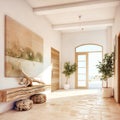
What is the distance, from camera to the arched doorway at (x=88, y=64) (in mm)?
10586

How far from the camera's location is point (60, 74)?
424 inches

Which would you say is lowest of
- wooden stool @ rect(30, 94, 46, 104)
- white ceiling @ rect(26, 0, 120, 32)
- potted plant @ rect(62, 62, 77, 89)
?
wooden stool @ rect(30, 94, 46, 104)

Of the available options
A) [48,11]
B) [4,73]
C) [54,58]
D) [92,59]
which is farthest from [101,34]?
[4,73]

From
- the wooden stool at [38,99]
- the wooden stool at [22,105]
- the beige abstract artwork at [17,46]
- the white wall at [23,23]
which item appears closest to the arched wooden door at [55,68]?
the white wall at [23,23]

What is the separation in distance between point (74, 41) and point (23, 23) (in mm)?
5789

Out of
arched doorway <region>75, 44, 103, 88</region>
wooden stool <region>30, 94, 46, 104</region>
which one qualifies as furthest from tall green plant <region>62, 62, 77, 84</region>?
wooden stool <region>30, 94, 46, 104</region>

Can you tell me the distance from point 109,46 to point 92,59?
84.2 inches

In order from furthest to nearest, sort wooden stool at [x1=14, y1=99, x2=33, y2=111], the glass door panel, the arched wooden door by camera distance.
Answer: the glass door panel
the arched wooden door
wooden stool at [x1=14, y1=99, x2=33, y2=111]

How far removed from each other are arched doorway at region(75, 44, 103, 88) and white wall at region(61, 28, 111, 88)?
267 mm

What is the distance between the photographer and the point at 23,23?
5465 millimetres

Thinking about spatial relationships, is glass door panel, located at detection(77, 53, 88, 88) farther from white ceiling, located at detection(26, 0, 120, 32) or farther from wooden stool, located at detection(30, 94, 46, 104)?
wooden stool, located at detection(30, 94, 46, 104)

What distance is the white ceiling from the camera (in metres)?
5.65

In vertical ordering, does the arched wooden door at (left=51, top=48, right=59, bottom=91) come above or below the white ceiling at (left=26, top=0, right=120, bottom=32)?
below

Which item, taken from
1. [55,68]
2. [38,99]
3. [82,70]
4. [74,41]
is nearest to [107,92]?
[38,99]
